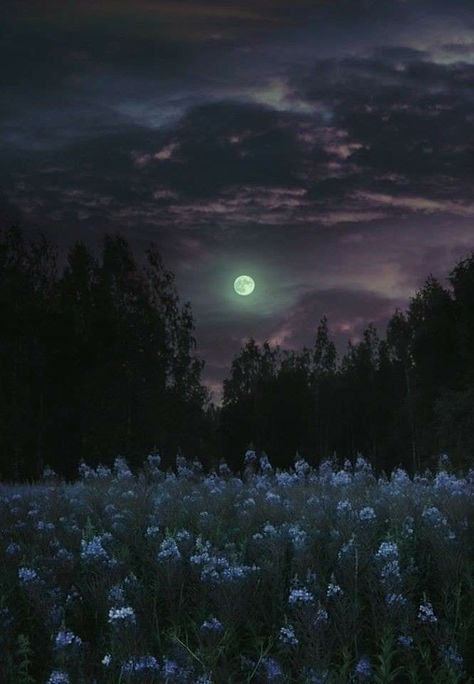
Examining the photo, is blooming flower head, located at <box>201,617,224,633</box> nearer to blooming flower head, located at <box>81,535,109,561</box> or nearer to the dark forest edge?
blooming flower head, located at <box>81,535,109,561</box>

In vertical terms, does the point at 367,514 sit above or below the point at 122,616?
above

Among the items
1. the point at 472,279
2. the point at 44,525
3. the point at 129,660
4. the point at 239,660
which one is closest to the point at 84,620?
the point at 239,660

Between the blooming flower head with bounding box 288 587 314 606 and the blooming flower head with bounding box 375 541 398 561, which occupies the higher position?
the blooming flower head with bounding box 375 541 398 561

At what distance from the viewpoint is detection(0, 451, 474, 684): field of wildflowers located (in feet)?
16.7

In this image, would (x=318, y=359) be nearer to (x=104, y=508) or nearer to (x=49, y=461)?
(x=49, y=461)

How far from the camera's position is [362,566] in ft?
20.6

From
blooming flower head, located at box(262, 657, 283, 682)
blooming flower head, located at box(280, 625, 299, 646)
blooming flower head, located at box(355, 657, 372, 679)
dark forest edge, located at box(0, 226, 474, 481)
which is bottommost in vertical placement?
blooming flower head, located at box(355, 657, 372, 679)

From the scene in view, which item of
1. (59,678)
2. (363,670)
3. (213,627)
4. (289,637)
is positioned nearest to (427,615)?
(363,670)

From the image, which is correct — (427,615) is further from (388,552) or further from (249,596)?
(249,596)

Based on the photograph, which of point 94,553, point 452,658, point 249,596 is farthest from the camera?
point 94,553

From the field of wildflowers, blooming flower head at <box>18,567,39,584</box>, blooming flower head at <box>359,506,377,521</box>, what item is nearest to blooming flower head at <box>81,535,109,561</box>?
the field of wildflowers

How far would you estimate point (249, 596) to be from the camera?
19.9ft

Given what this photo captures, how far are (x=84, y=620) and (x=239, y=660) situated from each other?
4.04 feet

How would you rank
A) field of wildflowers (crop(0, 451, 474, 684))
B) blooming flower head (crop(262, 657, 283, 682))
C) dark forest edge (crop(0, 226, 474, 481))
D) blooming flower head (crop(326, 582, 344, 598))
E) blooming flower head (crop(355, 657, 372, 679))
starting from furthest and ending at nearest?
1. dark forest edge (crop(0, 226, 474, 481))
2. blooming flower head (crop(326, 582, 344, 598))
3. field of wildflowers (crop(0, 451, 474, 684))
4. blooming flower head (crop(355, 657, 372, 679))
5. blooming flower head (crop(262, 657, 283, 682))
